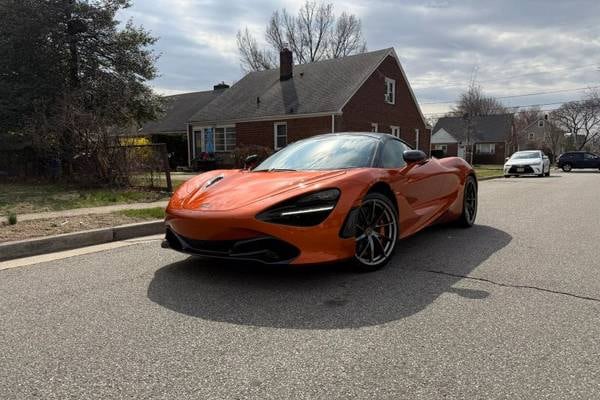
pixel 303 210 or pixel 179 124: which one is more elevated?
pixel 179 124

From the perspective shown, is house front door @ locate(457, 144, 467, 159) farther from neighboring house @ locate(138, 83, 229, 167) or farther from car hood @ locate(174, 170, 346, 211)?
→ car hood @ locate(174, 170, 346, 211)

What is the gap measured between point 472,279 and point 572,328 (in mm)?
1178

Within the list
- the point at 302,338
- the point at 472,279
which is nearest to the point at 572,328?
the point at 472,279

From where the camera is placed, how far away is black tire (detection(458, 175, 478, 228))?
6.95 m

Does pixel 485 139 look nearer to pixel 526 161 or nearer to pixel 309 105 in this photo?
pixel 526 161

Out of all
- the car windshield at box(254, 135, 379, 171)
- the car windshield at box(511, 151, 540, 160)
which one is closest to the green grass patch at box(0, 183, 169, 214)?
the car windshield at box(254, 135, 379, 171)

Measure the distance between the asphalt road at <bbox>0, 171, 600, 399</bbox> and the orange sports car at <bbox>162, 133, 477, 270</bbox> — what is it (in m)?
0.34

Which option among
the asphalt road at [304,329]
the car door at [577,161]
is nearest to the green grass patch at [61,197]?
the asphalt road at [304,329]

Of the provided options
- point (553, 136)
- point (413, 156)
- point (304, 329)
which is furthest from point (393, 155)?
point (553, 136)

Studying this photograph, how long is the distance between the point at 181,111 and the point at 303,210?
107 feet

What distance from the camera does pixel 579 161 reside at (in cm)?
3588

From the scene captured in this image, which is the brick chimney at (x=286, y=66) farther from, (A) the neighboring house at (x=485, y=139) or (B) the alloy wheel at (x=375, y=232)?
(A) the neighboring house at (x=485, y=139)

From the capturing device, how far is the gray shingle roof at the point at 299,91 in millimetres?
24422

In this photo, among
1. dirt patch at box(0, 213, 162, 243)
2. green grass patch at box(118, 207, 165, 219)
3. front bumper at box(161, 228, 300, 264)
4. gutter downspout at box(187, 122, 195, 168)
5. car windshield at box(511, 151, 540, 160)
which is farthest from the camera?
gutter downspout at box(187, 122, 195, 168)
